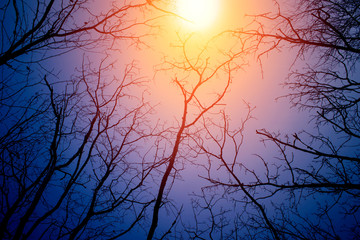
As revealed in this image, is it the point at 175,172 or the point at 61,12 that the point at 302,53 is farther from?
the point at 61,12

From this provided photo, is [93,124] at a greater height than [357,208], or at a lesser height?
greater

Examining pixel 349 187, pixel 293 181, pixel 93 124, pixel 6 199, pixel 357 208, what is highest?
pixel 93 124

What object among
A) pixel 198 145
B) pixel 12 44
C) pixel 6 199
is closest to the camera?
pixel 12 44

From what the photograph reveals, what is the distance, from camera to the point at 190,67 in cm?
→ 490

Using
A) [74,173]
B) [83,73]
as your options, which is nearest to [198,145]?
[74,173]

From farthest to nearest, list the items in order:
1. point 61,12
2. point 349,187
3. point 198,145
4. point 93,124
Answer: point 93,124
point 198,145
point 349,187
point 61,12

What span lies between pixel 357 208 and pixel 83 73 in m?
6.37

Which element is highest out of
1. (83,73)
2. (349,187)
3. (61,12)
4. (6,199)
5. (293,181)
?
(83,73)

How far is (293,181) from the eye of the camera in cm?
308

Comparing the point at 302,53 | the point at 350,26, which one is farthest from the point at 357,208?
the point at 350,26

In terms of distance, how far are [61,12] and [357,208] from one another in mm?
5457

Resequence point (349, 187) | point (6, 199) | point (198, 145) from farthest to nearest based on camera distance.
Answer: point (198, 145) < point (6, 199) < point (349, 187)

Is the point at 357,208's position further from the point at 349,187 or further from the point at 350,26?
the point at 350,26

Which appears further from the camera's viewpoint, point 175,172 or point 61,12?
point 175,172
